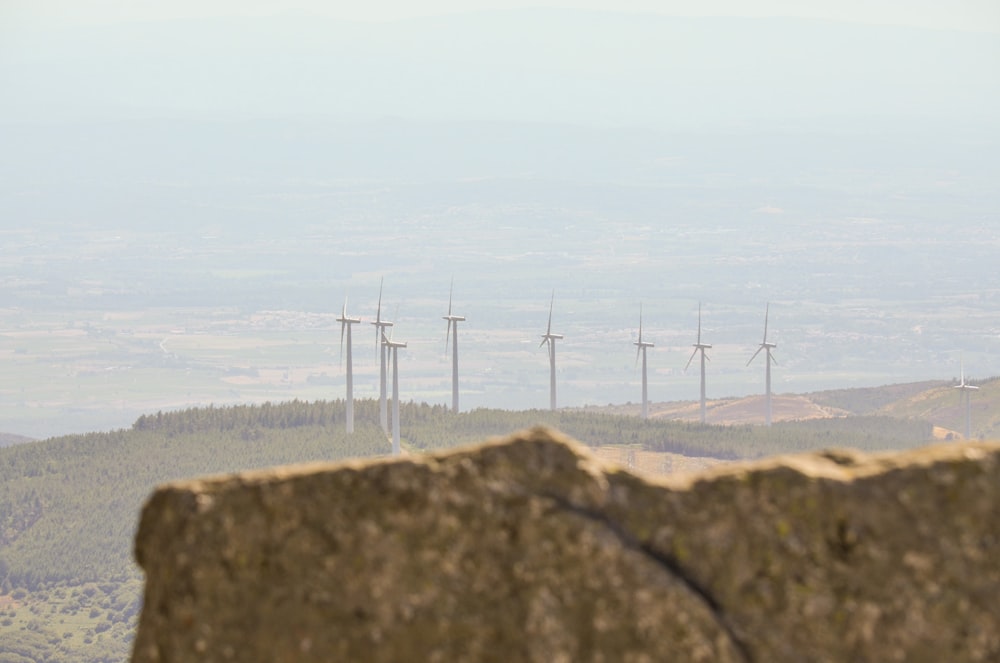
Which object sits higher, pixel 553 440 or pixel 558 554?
pixel 553 440

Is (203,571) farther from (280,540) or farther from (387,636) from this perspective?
(387,636)

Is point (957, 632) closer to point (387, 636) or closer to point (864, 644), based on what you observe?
point (864, 644)

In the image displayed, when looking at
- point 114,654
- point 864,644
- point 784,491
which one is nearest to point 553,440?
point 784,491

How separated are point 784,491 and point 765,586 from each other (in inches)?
17.3

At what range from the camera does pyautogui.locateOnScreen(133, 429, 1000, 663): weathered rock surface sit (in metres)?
7.96

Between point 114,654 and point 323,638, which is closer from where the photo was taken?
point 323,638

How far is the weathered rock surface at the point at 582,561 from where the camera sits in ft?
26.1

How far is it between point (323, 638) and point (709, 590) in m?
1.79

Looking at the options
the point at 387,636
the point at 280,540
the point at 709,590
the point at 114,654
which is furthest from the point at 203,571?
the point at 114,654

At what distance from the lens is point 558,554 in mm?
8086

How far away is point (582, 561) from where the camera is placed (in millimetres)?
8055

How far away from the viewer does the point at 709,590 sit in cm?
805

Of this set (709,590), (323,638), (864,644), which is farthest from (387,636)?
(864,644)

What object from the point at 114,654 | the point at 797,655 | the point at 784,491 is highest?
the point at 784,491
